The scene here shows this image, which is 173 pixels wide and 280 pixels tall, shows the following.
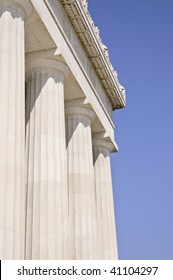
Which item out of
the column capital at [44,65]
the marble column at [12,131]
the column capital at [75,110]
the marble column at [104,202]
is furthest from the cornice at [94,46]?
the marble column at [12,131]

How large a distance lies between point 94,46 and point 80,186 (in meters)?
23.3

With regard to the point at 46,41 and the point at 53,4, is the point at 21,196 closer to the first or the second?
the point at 46,41

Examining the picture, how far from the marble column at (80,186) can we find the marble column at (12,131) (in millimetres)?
25294

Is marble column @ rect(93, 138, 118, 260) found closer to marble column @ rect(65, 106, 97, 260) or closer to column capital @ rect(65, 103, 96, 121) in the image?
marble column @ rect(65, 106, 97, 260)

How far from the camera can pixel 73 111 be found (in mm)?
76812

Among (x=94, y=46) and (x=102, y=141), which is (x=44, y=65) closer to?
(x=94, y=46)

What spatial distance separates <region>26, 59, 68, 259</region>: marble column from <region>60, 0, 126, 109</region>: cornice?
378 inches

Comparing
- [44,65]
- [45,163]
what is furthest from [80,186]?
[44,65]

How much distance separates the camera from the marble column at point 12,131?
4156cm

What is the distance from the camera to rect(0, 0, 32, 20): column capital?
50.2m

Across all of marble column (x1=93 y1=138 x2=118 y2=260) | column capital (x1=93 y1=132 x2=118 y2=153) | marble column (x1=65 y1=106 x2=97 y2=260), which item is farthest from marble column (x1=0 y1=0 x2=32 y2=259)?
column capital (x1=93 y1=132 x2=118 y2=153)
